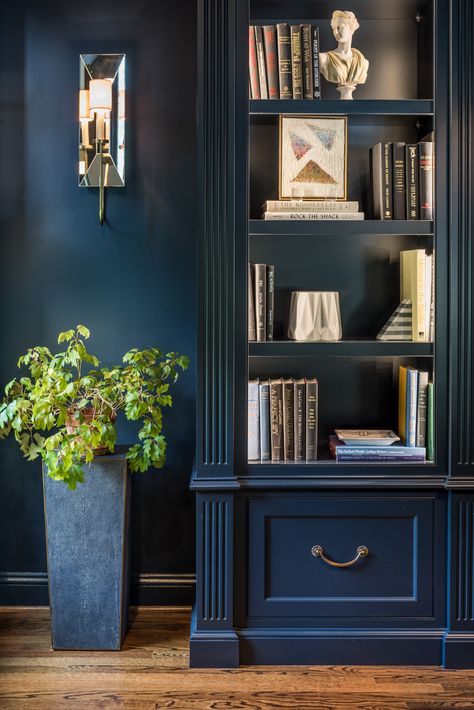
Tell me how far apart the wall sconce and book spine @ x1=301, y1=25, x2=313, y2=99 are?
2.52 feet

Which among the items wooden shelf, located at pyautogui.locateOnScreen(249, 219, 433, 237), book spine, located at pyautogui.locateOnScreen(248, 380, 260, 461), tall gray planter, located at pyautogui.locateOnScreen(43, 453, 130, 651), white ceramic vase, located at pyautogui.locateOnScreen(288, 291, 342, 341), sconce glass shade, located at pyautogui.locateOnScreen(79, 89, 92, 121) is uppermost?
sconce glass shade, located at pyautogui.locateOnScreen(79, 89, 92, 121)

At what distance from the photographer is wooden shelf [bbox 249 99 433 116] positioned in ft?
8.21

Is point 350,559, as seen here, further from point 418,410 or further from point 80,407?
point 80,407

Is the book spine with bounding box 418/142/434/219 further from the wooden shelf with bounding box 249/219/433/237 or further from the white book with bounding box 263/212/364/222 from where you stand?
the white book with bounding box 263/212/364/222

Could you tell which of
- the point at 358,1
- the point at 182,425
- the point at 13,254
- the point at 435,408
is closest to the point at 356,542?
the point at 435,408

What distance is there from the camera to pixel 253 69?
8.29ft

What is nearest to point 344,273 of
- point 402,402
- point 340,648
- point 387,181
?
point 387,181

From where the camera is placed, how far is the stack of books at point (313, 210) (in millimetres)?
2535

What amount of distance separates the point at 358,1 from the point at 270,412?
1.49 meters

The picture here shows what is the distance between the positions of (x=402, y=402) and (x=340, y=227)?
667 millimetres

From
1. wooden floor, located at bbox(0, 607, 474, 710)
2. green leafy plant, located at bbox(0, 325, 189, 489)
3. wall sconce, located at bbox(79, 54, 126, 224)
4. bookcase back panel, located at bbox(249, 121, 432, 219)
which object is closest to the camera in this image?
wooden floor, located at bbox(0, 607, 474, 710)

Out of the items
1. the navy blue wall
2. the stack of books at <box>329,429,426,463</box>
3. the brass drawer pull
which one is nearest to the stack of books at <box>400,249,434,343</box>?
the stack of books at <box>329,429,426,463</box>

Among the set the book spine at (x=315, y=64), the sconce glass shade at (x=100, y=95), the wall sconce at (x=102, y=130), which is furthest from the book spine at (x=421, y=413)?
the sconce glass shade at (x=100, y=95)

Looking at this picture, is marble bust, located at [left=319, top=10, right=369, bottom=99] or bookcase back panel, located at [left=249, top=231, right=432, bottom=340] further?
bookcase back panel, located at [left=249, top=231, right=432, bottom=340]
